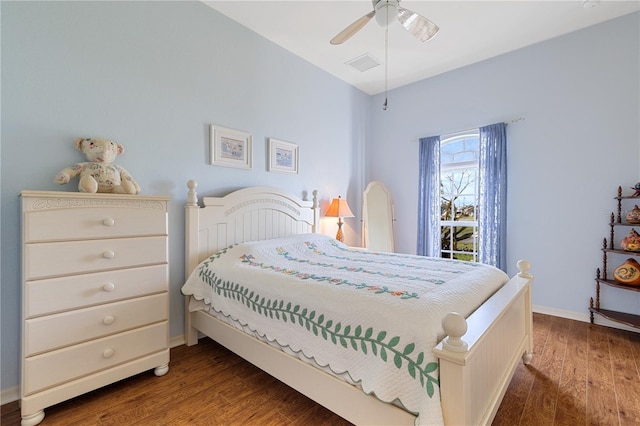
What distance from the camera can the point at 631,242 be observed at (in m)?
2.48

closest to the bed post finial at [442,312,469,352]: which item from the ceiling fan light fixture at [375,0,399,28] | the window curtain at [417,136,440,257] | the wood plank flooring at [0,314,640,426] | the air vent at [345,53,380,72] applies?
the wood plank flooring at [0,314,640,426]

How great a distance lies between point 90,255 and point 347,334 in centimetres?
147

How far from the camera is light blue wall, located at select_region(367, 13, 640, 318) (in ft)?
8.76

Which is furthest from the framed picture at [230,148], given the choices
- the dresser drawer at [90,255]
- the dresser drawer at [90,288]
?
the dresser drawer at [90,288]

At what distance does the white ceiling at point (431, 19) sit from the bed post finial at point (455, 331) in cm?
263

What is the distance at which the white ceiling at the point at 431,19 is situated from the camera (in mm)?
2494

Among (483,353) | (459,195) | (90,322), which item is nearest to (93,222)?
(90,322)

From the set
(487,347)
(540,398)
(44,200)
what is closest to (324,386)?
(487,347)

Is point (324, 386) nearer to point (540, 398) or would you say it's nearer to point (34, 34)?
point (540, 398)

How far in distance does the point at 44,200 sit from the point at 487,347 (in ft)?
7.43

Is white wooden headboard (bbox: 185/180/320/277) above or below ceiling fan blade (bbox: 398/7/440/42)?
below

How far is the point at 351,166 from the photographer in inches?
164

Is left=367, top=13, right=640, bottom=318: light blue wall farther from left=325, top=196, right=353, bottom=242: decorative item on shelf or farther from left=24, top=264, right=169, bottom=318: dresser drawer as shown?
left=24, top=264, right=169, bottom=318: dresser drawer

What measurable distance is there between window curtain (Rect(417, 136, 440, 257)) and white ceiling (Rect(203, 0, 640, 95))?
1.05 metres
